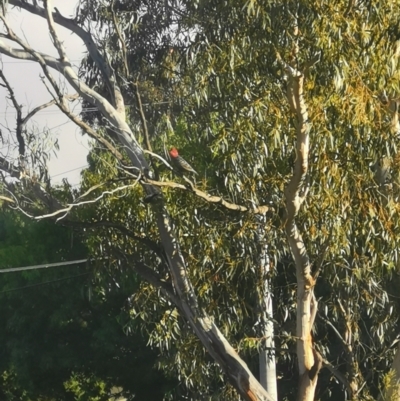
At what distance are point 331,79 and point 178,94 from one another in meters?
2.20

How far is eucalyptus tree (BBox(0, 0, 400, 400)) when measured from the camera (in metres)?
7.73

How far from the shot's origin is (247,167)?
8.07 metres

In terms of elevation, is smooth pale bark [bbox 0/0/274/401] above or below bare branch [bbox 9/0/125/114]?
below

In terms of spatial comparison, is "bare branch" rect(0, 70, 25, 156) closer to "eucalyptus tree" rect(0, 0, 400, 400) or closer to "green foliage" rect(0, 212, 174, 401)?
"eucalyptus tree" rect(0, 0, 400, 400)

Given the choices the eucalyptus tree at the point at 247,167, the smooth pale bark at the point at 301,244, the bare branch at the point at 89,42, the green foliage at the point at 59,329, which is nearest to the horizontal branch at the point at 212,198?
the eucalyptus tree at the point at 247,167

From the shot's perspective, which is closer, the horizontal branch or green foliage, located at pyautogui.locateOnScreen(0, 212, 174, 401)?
the horizontal branch

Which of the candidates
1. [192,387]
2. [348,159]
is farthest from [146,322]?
[348,159]

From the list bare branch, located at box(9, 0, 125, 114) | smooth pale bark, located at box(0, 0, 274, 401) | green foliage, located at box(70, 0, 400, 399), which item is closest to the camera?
green foliage, located at box(70, 0, 400, 399)

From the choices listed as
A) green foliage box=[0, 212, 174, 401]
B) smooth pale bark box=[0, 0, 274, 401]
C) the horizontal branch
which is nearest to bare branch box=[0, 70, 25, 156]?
smooth pale bark box=[0, 0, 274, 401]

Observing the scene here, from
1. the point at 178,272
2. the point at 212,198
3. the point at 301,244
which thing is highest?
the point at 212,198

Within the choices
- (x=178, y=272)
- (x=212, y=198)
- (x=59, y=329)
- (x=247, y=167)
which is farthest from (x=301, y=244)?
(x=59, y=329)

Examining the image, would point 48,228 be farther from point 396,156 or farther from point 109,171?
point 396,156

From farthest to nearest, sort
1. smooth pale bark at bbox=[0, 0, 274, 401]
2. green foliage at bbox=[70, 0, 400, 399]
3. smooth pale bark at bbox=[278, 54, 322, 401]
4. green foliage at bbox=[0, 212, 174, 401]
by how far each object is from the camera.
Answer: green foliage at bbox=[0, 212, 174, 401] < smooth pale bark at bbox=[0, 0, 274, 401] < green foliage at bbox=[70, 0, 400, 399] < smooth pale bark at bbox=[278, 54, 322, 401]

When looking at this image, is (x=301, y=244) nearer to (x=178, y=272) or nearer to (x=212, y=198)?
(x=212, y=198)
